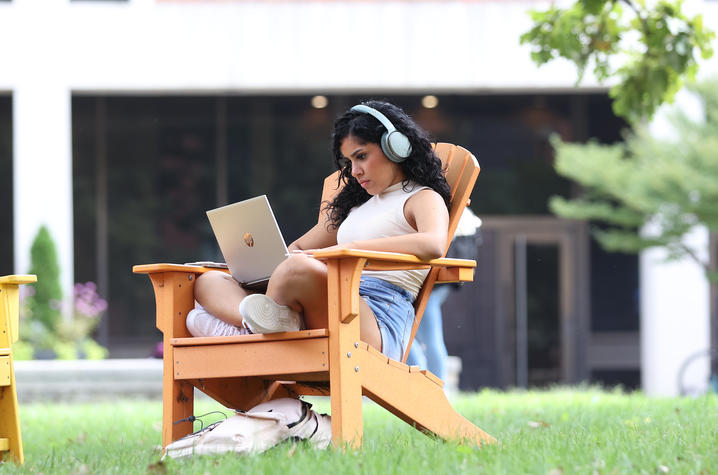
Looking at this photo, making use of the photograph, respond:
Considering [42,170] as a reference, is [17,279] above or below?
below

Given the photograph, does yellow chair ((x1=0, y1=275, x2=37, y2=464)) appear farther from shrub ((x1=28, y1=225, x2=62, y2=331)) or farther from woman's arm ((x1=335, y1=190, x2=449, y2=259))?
shrub ((x1=28, y1=225, x2=62, y2=331))

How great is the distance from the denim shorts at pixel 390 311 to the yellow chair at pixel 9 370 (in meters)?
1.15

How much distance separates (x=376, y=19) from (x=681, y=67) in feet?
21.8

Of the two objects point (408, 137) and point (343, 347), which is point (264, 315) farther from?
point (408, 137)

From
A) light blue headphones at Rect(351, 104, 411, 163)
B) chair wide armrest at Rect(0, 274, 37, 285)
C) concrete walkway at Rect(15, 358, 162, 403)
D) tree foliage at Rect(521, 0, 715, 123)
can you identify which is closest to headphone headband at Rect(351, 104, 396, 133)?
light blue headphones at Rect(351, 104, 411, 163)

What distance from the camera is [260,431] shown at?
135 inches

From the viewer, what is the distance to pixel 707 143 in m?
10.6

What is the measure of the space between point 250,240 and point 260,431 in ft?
2.18

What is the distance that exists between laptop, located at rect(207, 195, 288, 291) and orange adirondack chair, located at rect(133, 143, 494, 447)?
0.19m

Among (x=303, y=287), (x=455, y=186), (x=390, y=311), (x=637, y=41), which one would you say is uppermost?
(x=637, y=41)

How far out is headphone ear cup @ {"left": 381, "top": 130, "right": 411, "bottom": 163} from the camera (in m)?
3.87

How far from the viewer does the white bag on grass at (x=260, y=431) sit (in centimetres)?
338

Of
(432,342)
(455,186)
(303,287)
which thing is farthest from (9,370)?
(432,342)

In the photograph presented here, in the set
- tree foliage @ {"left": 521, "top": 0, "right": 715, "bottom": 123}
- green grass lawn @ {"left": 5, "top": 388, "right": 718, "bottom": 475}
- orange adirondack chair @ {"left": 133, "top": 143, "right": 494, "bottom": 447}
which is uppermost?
tree foliage @ {"left": 521, "top": 0, "right": 715, "bottom": 123}
